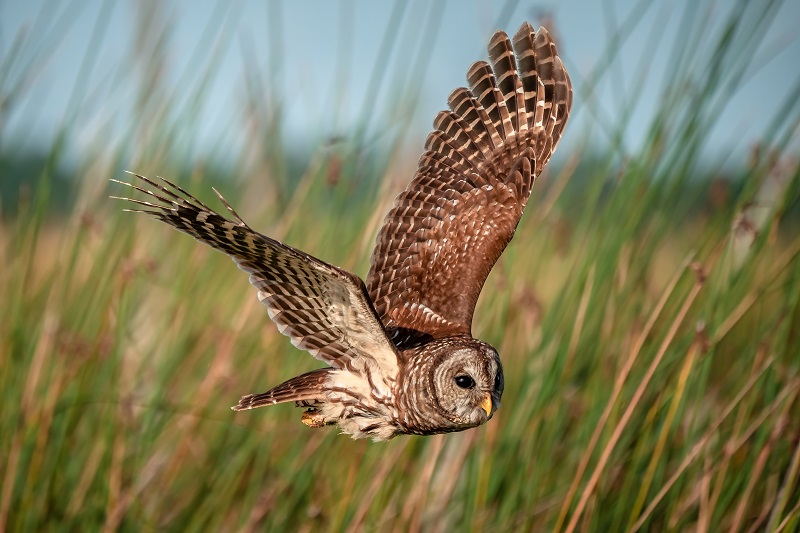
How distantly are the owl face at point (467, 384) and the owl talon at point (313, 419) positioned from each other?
40 cm

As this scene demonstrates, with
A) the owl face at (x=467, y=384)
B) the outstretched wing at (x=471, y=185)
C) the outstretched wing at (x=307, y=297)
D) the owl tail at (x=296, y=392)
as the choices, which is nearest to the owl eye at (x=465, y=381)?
the owl face at (x=467, y=384)

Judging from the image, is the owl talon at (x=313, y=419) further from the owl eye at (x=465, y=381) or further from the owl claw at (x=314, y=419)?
the owl eye at (x=465, y=381)

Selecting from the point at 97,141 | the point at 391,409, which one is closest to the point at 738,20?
the point at 391,409

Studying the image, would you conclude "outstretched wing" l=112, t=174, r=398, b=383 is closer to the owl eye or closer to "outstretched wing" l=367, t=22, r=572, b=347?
the owl eye

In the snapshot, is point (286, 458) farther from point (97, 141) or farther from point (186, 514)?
point (97, 141)

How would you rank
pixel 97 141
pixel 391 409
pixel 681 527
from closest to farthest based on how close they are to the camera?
pixel 391 409, pixel 681 527, pixel 97 141

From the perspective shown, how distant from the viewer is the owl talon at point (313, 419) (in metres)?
3.22

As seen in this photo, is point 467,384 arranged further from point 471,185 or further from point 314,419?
point 471,185

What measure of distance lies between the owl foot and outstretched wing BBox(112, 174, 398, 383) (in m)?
0.16

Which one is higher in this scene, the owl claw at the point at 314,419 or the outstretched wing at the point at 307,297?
the outstretched wing at the point at 307,297

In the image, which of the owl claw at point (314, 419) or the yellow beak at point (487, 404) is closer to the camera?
the yellow beak at point (487, 404)

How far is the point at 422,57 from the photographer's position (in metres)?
3.82

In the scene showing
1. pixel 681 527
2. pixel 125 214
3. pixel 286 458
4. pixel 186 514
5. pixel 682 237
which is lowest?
pixel 186 514

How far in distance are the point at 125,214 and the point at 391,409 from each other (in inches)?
58.1
